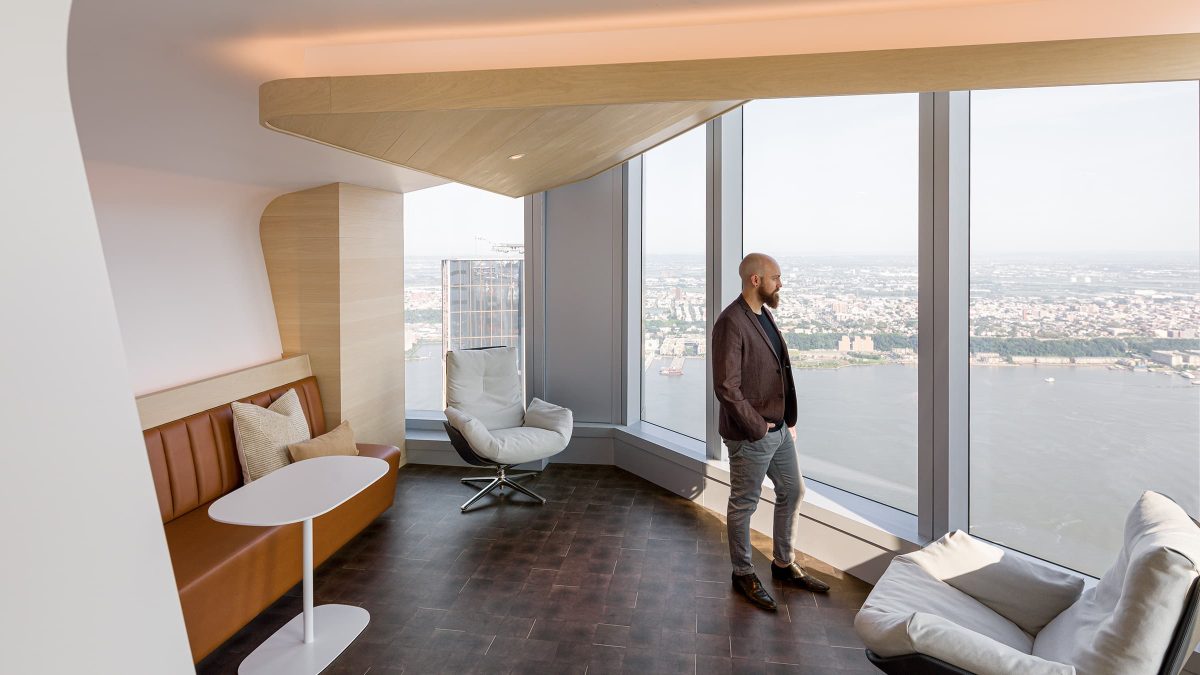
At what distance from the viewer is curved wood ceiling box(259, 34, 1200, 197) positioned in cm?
233

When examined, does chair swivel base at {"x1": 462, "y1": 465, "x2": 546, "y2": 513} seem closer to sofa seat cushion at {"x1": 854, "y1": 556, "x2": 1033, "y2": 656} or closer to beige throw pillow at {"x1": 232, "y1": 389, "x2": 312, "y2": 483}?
beige throw pillow at {"x1": 232, "y1": 389, "x2": 312, "y2": 483}

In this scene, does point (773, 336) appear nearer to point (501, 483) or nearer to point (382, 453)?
point (501, 483)

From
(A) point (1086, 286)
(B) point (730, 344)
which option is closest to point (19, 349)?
(B) point (730, 344)

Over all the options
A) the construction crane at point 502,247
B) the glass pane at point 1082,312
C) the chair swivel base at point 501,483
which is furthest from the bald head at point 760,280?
the construction crane at point 502,247

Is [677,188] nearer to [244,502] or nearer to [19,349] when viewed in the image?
[244,502]

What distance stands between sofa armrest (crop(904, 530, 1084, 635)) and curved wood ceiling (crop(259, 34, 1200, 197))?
1766 mm

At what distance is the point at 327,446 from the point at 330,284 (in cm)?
147

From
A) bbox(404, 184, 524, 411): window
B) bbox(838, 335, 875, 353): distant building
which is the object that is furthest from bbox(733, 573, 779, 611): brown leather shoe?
bbox(404, 184, 524, 411): window

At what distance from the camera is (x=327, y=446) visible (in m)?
4.19

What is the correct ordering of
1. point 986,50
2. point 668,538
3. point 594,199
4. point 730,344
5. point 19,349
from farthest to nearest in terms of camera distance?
point 594,199, point 668,538, point 730,344, point 986,50, point 19,349

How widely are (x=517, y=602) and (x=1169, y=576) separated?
2.66 m

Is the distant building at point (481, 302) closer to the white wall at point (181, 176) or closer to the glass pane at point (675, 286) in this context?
the white wall at point (181, 176)

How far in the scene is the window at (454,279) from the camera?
620 centimetres

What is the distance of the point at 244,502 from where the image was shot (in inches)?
112
